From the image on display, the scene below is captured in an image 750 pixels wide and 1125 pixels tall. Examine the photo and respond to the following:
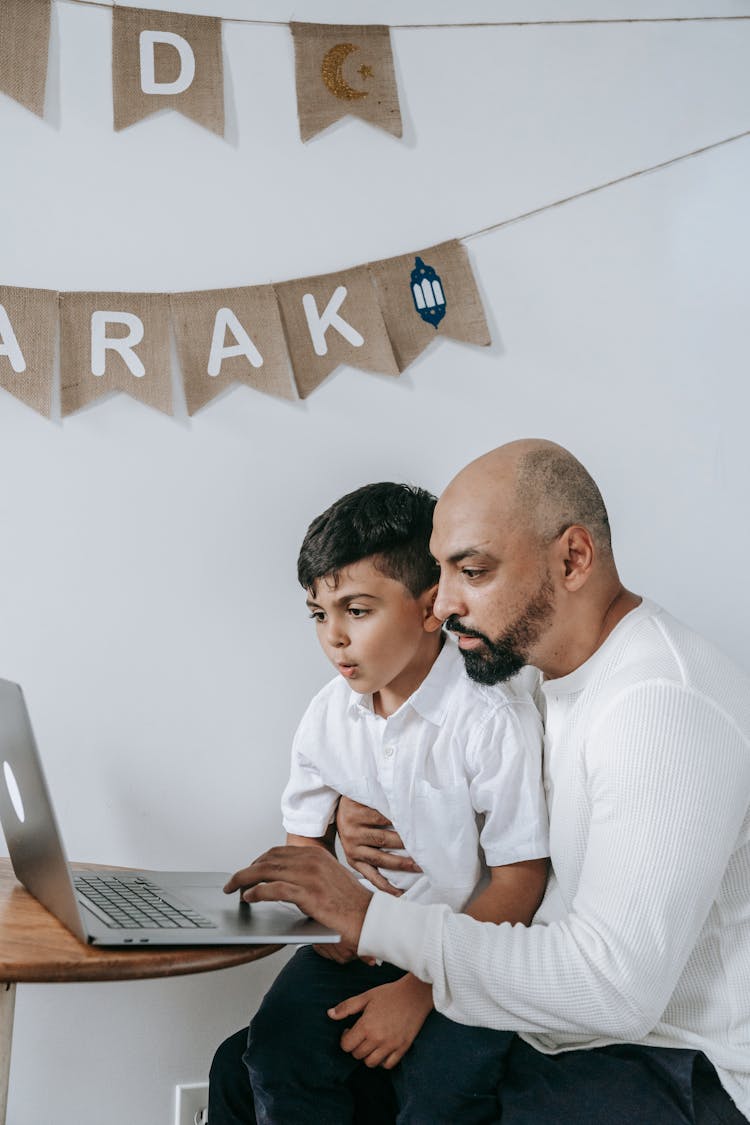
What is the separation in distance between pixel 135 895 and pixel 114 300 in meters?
0.91

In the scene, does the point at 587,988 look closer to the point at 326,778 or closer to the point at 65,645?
the point at 326,778

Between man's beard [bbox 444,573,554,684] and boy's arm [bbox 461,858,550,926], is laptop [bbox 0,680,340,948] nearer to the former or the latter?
boy's arm [bbox 461,858,550,926]

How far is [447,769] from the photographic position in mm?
1418

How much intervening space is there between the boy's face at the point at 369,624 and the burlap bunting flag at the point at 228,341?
395 millimetres

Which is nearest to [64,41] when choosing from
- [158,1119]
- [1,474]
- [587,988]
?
[1,474]

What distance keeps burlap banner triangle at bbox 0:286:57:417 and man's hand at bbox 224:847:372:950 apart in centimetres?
81

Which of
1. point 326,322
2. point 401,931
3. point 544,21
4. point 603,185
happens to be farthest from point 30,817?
point 544,21

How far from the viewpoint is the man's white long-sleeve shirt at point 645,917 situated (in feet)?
3.42

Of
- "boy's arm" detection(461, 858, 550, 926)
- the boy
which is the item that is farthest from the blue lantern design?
"boy's arm" detection(461, 858, 550, 926)

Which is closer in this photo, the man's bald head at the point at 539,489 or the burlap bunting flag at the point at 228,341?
the man's bald head at the point at 539,489

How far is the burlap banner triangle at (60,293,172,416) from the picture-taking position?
1623mm

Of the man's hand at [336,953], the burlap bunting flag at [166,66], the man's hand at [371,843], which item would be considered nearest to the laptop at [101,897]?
the man's hand at [336,953]

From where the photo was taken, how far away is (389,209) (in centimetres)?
178

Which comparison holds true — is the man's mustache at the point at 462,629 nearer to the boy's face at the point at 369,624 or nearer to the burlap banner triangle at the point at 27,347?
the boy's face at the point at 369,624
